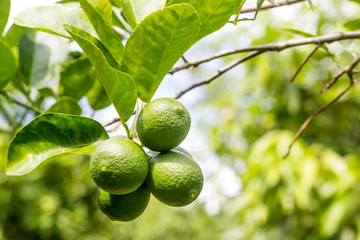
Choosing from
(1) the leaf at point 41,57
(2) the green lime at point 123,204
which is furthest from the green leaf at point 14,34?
(2) the green lime at point 123,204

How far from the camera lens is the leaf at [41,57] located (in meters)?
0.96

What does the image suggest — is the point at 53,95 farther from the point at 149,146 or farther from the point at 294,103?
the point at 294,103

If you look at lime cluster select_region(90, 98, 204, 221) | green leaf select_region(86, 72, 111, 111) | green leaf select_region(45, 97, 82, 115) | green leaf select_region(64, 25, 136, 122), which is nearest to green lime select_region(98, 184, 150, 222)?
lime cluster select_region(90, 98, 204, 221)

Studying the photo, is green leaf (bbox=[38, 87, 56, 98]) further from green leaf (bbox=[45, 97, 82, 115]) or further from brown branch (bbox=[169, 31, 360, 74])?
brown branch (bbox=[169, 31, 360, 74])

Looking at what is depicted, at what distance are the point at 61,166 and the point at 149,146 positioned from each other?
3055 mm

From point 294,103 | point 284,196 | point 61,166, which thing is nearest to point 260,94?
point 294,103

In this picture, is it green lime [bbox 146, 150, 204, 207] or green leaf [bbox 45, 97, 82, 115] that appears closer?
green lime [bbox 146, 150, 204, 207]

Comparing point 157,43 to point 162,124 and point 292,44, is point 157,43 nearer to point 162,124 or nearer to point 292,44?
point 162,124

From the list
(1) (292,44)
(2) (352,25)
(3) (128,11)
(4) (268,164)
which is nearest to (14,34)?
(3) (128,11)

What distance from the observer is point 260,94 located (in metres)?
3.04

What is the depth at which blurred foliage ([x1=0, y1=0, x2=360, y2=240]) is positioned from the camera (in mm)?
2283

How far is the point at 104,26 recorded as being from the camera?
51 cm

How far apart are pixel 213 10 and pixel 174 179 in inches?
10.3

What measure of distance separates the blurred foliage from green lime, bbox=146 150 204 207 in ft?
5.09
